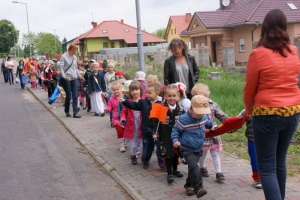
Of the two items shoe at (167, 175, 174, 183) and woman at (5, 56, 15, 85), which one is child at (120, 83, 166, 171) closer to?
shoe at (167, 175, 174, 183)

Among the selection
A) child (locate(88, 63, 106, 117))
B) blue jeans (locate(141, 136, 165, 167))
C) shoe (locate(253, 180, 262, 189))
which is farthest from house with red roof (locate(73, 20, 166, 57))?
shoe (locate(253, 180, 262, 189))

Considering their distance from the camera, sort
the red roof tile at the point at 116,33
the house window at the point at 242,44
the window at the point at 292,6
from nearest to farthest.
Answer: the window at the point at 292,6 → the house window at the point at 242,44 → the red roof tile at the point at 116,33

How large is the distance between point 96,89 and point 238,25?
27.0 metres

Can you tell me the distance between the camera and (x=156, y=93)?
19.8ft

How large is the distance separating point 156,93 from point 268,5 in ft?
108

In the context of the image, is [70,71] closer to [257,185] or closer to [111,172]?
[111,172]

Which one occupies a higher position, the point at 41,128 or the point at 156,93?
the point at 156,93

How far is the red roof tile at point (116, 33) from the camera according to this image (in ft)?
216

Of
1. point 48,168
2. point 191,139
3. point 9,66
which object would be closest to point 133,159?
point 48,168

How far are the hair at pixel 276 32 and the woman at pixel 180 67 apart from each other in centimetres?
271

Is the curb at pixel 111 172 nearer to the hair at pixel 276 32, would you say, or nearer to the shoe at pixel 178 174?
the shoe at pixel 178 174

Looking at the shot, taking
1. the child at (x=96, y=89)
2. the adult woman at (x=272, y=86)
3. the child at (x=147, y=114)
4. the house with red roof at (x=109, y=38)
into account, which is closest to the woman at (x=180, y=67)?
the child at (x=147, y=114)

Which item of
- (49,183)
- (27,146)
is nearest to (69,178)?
(49,183)

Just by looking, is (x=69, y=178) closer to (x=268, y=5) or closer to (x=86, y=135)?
(x=86, y=135)
